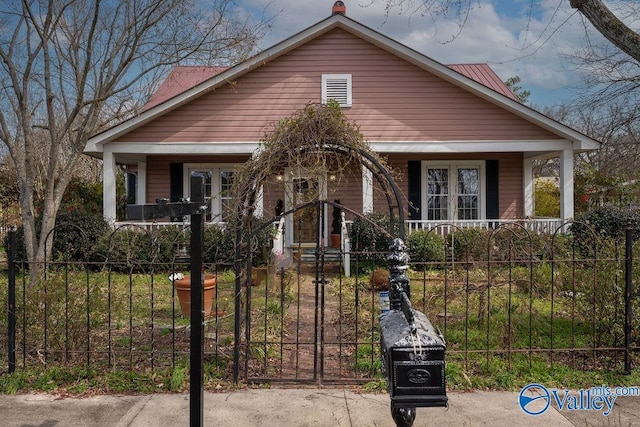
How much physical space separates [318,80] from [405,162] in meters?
3.51

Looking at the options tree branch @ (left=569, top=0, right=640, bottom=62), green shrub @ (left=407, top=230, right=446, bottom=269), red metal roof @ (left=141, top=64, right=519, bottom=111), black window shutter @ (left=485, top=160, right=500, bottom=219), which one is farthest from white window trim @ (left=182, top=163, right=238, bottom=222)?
tree branch @ (left=569, top=0, right=640, bottom=62)

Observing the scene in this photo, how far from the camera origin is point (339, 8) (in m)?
13.4

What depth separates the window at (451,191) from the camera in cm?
1440

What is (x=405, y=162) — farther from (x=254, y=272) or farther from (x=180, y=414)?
(x=180, y=414)

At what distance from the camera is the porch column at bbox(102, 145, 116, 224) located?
12703mm

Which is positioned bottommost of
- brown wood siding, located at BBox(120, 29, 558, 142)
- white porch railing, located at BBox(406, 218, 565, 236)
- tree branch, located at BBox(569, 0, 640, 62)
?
white porch railing, located at BBox(406, 218, 565, 236)

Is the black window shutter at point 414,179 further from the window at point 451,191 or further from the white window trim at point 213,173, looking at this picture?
the white window trim at point 213,173

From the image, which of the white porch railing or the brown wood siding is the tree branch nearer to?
the white porch railing

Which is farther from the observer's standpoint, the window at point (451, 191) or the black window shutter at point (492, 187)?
the window at point (451, 191)

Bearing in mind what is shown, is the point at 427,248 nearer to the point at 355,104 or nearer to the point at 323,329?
the point at 355,104

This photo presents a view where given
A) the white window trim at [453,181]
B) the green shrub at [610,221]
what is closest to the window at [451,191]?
the white window trim at [453,181]

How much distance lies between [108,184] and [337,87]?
262 inches

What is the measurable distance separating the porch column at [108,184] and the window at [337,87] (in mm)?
5912

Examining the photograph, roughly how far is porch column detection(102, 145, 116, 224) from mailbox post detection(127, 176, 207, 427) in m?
10.7
